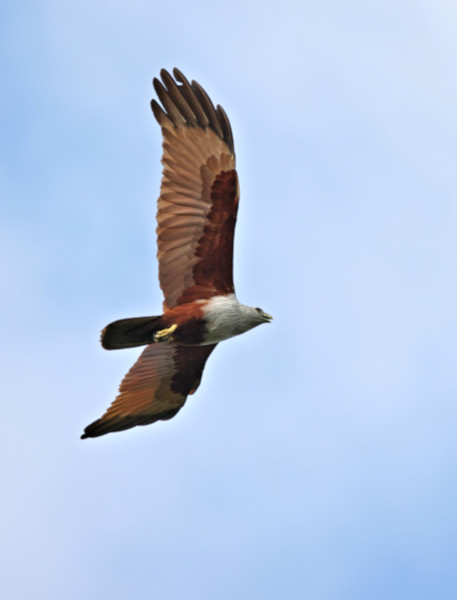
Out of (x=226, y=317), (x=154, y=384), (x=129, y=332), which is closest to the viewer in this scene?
(x=129, y=332)

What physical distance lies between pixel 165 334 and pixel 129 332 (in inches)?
20.3

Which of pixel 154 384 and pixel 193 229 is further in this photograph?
pixel 154 384

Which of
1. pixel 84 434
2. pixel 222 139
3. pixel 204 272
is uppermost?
pixel 222 139

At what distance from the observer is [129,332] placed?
16438 mm

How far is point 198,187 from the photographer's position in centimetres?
1662

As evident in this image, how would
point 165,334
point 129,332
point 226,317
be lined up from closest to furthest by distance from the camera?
point 129,332
point 165,334
point 226,317

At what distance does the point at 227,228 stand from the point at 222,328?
4.64 ft

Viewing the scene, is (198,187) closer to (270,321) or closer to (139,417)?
(270,321)

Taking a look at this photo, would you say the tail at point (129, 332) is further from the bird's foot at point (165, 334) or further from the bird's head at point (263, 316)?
the bird's head at point (263, 316)

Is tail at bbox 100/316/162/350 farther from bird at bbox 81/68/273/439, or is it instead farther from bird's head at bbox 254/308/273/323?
bird's head at bbox 254/308/273/323

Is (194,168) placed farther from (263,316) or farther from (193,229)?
(263,316)

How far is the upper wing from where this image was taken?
54.4ft

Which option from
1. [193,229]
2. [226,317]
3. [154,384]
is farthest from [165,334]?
[154,384]

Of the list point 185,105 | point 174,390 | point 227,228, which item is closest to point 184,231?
point 227,228
